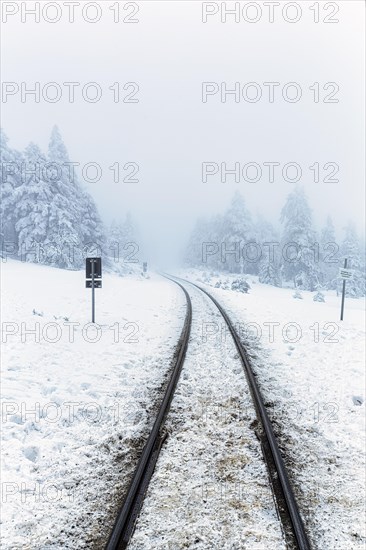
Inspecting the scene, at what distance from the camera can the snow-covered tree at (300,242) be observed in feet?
159

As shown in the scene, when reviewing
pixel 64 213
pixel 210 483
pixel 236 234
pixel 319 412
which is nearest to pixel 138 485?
pixel 210 483

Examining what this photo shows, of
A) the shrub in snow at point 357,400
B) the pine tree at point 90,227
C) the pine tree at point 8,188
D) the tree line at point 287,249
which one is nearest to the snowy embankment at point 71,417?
the shrub in snow at point 357,400

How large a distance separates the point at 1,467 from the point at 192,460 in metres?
2.51

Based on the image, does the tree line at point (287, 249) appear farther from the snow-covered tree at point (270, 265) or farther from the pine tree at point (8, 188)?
the pine tree at point (8, 188)

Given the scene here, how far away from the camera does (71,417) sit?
223 inches

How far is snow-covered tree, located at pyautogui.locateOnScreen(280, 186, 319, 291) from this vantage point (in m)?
48.3

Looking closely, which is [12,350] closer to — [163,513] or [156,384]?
[156,384]

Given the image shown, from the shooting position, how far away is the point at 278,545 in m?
3.10

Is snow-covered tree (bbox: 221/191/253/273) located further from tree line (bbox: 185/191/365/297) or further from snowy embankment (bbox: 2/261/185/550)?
snowy embankment (bbox: 2/261/185/550)

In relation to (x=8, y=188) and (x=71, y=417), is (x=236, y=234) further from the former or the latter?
(x=71, y=417)

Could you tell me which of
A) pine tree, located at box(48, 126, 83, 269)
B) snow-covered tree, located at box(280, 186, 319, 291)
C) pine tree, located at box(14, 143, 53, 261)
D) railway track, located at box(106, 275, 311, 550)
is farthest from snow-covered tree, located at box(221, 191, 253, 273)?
railway track, located at box(106, 275, 311, 550)

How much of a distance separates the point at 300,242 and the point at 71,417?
4760 cm

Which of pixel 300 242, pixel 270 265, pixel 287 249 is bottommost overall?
pixel 270 265

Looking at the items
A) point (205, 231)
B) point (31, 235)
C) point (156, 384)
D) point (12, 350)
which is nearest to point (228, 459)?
point (156, 384)
